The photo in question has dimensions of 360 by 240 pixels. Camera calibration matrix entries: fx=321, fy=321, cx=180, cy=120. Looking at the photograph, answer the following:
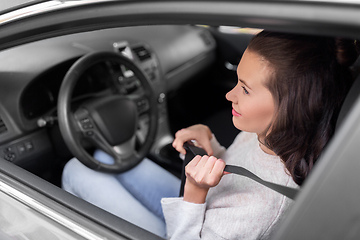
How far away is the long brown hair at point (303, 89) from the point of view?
2.19 ft

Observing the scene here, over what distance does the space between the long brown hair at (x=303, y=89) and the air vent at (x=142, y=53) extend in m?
1.14

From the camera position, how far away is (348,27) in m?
0.44

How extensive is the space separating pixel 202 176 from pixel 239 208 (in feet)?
0.38

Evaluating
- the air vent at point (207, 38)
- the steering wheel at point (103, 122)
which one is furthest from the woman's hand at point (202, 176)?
the air vent at point (207, 38)

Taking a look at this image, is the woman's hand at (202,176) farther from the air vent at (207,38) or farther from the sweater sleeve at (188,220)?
the air vent at (207,38)

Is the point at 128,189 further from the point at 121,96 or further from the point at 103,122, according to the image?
the point at 121,96

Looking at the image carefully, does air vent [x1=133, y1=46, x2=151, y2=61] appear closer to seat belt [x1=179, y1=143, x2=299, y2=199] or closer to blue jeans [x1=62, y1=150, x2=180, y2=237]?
blue jeans [x1=62, y1=150, x2=180, y2=237]

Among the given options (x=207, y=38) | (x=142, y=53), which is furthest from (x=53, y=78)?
(x=207, y=38)

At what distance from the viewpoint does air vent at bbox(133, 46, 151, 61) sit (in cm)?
177

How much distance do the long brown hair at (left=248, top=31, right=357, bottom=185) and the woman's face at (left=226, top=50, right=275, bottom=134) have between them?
0.01m

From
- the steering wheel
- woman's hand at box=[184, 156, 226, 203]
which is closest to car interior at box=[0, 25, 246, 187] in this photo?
the steering wheel

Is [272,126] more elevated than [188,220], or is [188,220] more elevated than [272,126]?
[272,126]

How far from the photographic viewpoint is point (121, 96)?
1.42 m

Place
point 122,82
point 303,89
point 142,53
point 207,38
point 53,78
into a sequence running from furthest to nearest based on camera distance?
point 207,38 → point 142,53 → point 122,82 → point 53,78 → point 303,89
